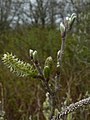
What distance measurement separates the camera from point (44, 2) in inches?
566

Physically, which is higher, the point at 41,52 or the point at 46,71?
the point at 41,52

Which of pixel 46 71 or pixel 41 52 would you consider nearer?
pixel 46 71

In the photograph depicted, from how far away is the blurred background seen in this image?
3735 millimetres

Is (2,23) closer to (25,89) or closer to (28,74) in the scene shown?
(25,89)

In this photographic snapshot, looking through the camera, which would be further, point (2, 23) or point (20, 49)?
point (2, 23)

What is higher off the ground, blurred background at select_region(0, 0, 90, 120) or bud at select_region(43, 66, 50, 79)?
blurred background at select_region(0, 0, 90, 120)

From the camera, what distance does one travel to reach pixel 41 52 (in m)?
7.77

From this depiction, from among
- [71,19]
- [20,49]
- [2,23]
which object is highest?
[2,23]

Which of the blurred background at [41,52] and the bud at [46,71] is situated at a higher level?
the blurred background at [41,52]

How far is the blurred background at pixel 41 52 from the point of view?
373cm

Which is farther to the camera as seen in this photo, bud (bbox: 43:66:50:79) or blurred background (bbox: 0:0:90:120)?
blurred background (bbox: 0:0:90:120)

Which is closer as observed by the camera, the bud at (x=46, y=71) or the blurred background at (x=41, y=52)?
the bud at (x=46, y=71)

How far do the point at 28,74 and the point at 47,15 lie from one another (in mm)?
14801

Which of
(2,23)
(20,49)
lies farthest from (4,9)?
(20,49)
